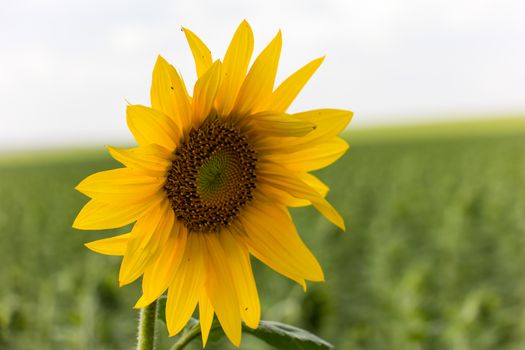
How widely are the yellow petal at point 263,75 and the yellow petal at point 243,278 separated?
12.9 inches

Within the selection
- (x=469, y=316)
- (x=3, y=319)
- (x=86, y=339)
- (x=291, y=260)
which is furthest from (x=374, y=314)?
(x=291, y=260)

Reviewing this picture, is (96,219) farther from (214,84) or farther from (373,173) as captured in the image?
(373,173)

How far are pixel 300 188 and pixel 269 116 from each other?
17cm

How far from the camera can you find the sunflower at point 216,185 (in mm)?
1312

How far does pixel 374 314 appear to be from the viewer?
22.6ft

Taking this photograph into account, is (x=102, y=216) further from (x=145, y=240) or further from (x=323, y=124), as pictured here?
(x=323, y=124)

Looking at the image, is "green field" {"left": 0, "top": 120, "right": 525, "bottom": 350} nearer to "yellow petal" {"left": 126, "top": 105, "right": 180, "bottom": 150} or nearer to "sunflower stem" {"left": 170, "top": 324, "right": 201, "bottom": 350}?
"sunflower stem" {"left": 170, "top": 324, "right": 201, "bottom": 350}

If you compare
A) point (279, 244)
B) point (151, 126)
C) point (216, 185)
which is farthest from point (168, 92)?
point (279, 244)

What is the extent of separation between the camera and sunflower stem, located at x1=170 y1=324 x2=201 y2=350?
1.40m

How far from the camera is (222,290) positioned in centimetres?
145

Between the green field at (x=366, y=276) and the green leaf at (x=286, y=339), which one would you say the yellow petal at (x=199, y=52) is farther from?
the green field at (x=366, y=276)

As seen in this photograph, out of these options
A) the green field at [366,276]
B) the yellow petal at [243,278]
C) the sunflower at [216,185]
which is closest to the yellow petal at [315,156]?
the sunflower at [216,185]

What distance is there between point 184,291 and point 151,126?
359 mm

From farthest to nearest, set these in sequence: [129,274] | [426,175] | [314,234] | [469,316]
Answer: [426,175], [314,234], [469,316], [129,274]
